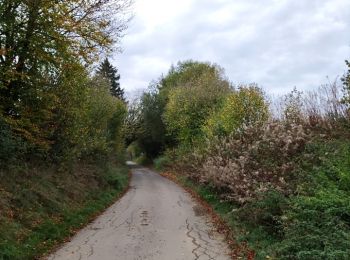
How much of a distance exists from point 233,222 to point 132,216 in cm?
440

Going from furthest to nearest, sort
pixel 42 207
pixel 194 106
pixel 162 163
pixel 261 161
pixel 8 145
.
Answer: pixel 162 163 < pixel 194 106 < pixel 261 161 < pixel 8 145 < pixel 42 207

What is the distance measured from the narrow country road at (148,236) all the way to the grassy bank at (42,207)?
0.51 metres

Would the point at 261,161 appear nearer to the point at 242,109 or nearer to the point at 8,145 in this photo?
the point at 8,145

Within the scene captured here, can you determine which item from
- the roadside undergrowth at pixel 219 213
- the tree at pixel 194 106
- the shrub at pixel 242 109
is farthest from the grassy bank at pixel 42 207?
the tree at pixel 194 106

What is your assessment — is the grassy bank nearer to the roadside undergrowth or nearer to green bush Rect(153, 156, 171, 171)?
the roadside undergrowth

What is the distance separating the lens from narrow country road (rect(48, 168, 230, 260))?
10.2 meters

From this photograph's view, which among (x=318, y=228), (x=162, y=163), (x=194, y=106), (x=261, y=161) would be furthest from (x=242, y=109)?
(x=162, y=163)

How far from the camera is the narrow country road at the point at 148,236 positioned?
1016cm

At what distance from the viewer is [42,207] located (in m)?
13.7

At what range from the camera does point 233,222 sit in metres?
13.1

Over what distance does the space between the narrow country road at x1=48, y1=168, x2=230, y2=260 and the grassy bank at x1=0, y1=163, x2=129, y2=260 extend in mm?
513

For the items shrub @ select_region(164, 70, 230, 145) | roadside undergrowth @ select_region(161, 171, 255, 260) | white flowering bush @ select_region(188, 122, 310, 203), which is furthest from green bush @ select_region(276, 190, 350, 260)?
shrub @ select_region(164, 70, 230, 145)

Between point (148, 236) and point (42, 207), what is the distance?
381cm

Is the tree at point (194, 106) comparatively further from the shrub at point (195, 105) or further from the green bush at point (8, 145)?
the green bush at point (8, 145)
